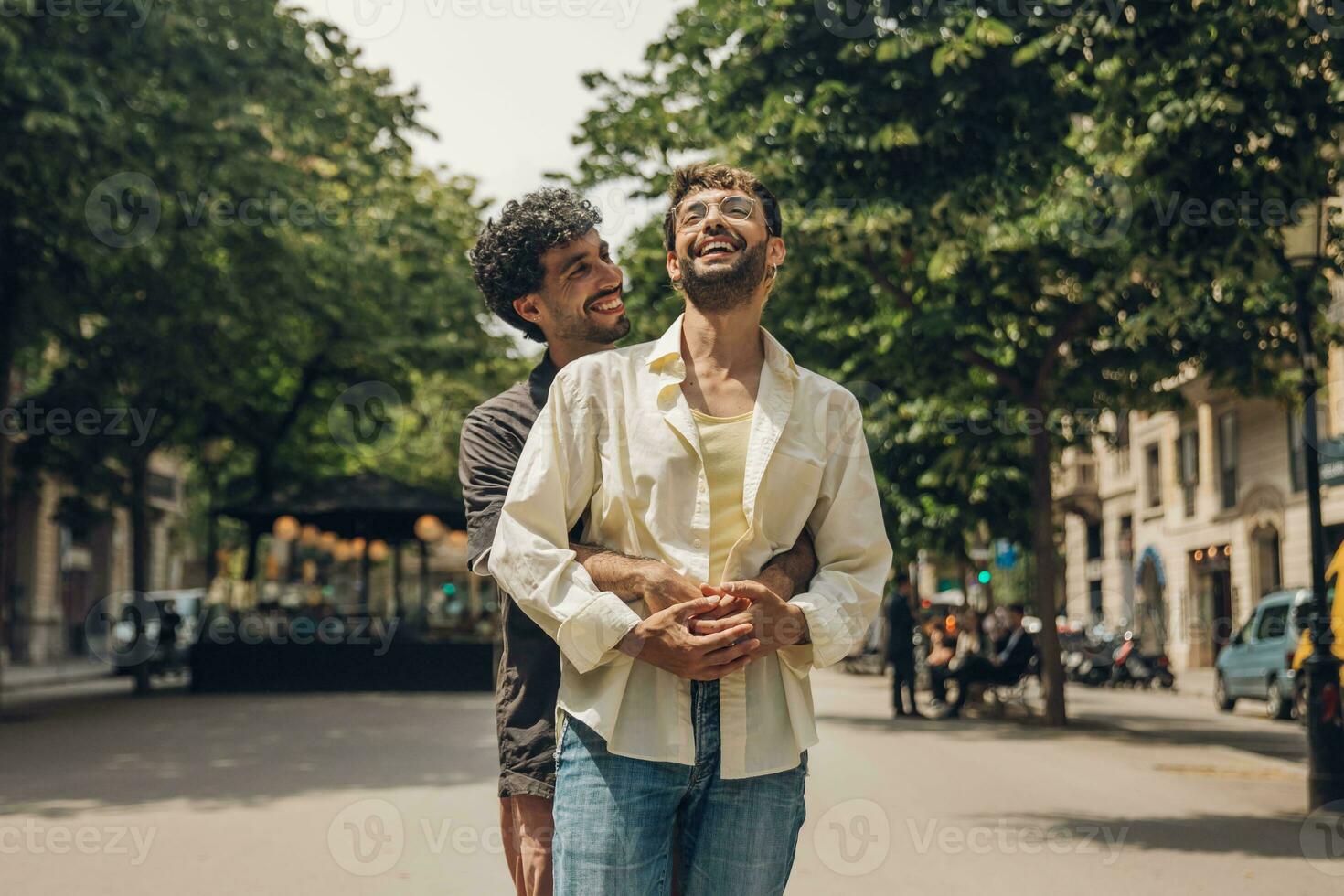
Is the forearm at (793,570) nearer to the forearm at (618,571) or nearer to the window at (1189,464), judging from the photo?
the forearm at (618,571)

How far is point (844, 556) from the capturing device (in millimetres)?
2932

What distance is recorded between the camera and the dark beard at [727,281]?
9.53ft

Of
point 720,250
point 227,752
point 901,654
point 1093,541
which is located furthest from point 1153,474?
point 720,250

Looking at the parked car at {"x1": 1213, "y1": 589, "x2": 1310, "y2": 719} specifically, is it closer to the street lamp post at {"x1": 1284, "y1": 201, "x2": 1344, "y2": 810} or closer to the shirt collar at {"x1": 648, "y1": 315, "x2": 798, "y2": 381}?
the street lamp post at {"x1": 1284, "y1": 201, "x2": 1344, "y2": 810}

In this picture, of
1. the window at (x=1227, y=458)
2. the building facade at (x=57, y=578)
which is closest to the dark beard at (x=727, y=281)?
the building facade at (x=57, y=578)

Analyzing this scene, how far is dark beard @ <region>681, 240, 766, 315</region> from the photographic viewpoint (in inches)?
114

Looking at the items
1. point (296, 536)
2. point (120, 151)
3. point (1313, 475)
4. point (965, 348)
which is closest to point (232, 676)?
point (296, 536)

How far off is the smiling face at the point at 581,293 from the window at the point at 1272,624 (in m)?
18.7

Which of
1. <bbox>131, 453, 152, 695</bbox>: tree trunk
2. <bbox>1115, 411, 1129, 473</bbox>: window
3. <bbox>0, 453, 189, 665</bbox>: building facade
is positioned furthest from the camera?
<bbox>0, 453, 189, 665</bbox>: building facade

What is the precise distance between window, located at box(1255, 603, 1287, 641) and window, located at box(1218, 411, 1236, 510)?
14.1 metres

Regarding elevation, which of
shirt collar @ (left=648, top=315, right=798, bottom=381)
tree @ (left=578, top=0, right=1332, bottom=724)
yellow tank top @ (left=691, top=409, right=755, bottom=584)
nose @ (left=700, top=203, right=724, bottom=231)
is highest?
tree @ (left=578, top=0, right=1332, bottom=724)

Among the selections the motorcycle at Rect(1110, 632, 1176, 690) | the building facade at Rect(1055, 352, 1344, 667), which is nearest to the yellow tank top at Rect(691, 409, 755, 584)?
the building facade at Rect(1055, 352, 1344, 667)

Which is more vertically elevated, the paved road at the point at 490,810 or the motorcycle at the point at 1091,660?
the paved road at the point at 490,810

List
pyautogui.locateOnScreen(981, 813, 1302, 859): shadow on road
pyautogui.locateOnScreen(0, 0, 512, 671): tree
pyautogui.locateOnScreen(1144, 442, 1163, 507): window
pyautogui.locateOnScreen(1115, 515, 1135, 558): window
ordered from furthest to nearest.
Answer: pyautogui.locateOnScreen(1115, 515, 1135, 558): window < pyautogui.locateOnScreen(1144, 442, 1163, 507): window < pyautogui.locateOnScreen(0, 0, 512, 671): tree < pyautogui.locateOnScreen(981, 813, 1302, 859): shadow on road
